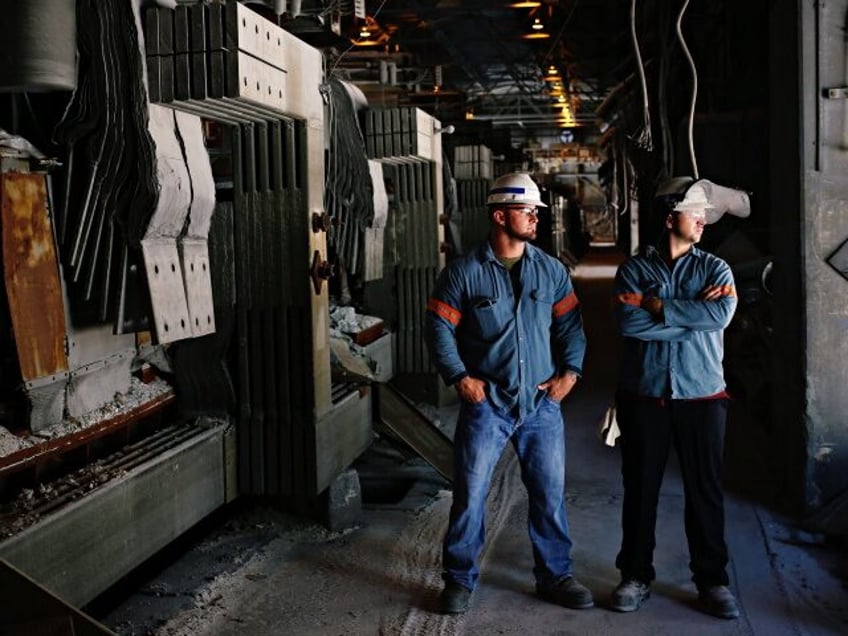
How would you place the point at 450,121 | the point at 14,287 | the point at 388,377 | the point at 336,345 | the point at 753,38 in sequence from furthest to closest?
the point at 450,121
the point at 388,377
the point at 753,38
the point at 336,345
the point at 14,287

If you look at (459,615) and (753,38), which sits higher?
(753,38)

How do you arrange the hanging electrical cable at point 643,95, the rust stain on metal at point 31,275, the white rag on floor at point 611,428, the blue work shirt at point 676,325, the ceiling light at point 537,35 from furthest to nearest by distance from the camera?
the ceiling light at point 537,35 < the hanging electrical cable at point 643,95 < the white rag on floor at point 611,428 < the blue work shirt at point 676,325 < the rust stain on metal at point 31,275

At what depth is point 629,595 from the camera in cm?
406

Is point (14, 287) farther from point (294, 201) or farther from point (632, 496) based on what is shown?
point (632, 496)

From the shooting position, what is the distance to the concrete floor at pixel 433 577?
400 centimetres

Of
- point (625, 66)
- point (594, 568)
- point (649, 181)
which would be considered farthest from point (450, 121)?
point (594, 568)

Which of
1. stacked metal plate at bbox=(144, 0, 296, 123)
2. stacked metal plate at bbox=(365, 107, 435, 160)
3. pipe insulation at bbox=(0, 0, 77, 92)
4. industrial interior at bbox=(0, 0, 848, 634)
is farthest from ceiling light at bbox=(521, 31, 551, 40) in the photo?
pipe insulation at bbox=(0, 0, 77, 92)

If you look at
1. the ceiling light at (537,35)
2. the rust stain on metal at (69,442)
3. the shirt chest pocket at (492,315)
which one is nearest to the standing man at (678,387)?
the shirt chest pocket at (492,315)

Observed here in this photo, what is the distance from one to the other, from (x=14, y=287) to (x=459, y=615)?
2328mm

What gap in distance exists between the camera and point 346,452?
5664 millimetres

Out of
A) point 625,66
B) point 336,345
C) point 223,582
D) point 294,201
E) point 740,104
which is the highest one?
point 625,66

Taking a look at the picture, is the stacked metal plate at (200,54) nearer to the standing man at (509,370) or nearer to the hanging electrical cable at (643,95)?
the standing man at (509,370)

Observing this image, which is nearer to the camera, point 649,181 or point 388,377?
point 388,377

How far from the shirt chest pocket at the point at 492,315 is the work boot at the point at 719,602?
144 centimetres
